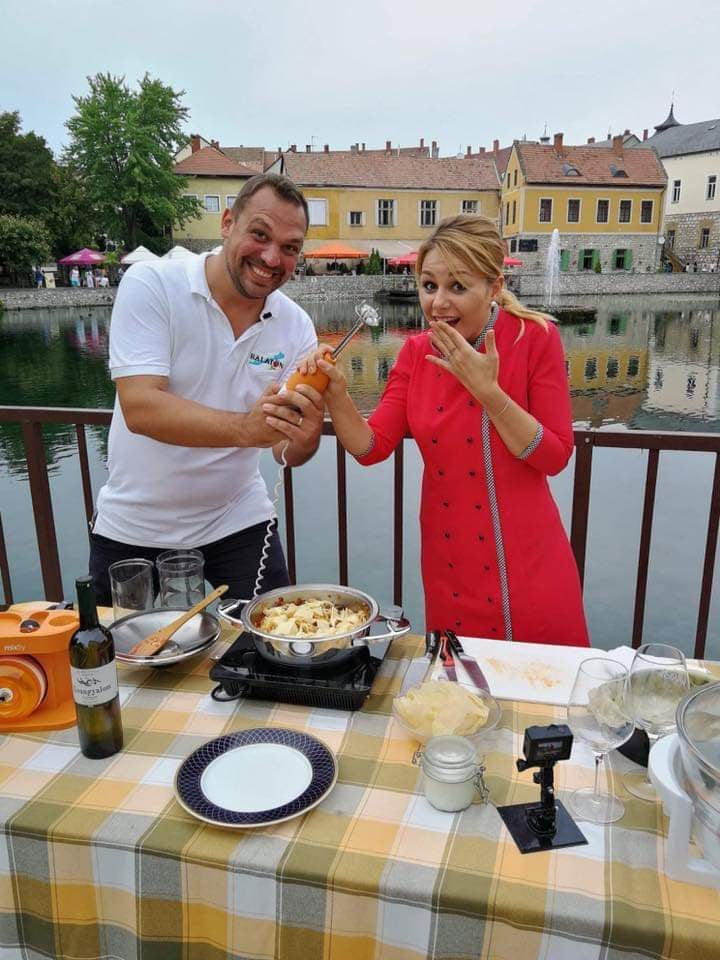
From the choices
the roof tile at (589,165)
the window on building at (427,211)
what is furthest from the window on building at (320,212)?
the roof tile at (589,165)

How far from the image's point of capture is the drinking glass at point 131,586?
1.59m

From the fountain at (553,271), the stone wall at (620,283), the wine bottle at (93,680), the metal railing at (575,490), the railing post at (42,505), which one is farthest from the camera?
the stone wall at (620,283)

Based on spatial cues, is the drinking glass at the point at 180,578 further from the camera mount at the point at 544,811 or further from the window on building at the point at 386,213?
the window on building at the point at 386,213

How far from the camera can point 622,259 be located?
41.7 meters

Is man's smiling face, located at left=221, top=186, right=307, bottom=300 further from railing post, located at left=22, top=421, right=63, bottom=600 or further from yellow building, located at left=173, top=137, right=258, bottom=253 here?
yellow building, located at left=173, top=137, right=258, bottom=253

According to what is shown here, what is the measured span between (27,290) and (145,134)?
1227 centimetres

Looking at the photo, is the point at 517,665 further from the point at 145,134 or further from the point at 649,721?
the point at 145,134

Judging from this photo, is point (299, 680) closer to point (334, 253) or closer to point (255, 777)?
point (255, 777)

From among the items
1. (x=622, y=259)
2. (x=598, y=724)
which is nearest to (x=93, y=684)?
(x=598, y=724)

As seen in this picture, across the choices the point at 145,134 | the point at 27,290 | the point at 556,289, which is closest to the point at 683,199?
the point at 556,289

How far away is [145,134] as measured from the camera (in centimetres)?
3534

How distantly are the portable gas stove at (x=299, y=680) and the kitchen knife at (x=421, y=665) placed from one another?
→ 67mm

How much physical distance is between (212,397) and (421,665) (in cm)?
111

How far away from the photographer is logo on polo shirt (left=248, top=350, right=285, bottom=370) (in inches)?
83.0
